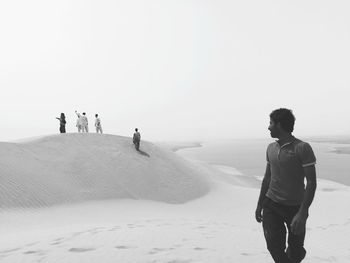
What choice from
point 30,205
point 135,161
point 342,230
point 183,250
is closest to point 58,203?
point 30,205

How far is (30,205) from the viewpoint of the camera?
46.7 ft

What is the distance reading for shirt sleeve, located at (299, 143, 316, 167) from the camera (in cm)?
381

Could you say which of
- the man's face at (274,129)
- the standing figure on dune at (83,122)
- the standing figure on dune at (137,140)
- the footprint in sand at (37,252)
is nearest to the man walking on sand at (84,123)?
the standing figure on dune at (83,122)

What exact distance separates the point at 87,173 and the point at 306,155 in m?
16.4

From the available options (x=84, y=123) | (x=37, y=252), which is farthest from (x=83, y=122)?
(x=37, y=252)

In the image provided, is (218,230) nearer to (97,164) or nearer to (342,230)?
(342,230)

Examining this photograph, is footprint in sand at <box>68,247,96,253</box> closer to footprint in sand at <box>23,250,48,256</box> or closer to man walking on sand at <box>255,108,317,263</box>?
footprint in sand at <box>23,250,48,256</box>

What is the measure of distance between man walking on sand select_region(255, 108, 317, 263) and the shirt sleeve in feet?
0.10

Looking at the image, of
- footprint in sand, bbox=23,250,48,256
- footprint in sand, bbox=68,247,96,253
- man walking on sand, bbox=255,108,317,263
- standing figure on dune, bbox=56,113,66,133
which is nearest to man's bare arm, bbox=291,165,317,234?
man walking on sand, bbox=255,108,317,263

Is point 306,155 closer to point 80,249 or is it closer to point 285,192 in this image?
point 285,192

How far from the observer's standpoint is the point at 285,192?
4.16 m

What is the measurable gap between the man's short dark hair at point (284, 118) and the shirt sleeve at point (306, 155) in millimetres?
390

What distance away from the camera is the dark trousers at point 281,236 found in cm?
413

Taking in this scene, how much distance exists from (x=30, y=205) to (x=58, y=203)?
1.27 meters
